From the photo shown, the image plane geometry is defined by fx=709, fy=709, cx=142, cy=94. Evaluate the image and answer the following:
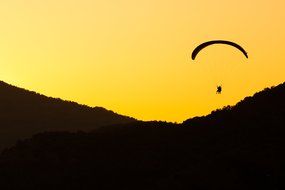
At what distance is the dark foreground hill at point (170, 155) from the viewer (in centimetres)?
4431

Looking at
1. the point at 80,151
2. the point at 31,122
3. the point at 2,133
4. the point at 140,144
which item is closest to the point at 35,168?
the point at 80,151

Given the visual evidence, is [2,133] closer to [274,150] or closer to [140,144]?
[140,144]

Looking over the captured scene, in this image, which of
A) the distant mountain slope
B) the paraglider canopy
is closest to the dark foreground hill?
the paraglider canopy

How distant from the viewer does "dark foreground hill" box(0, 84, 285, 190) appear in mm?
44312

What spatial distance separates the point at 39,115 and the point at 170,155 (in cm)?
9079

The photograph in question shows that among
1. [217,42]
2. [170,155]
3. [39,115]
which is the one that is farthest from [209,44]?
[39,115]

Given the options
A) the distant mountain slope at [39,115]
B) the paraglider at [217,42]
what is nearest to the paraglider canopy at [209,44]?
the paraglider at [217,42]

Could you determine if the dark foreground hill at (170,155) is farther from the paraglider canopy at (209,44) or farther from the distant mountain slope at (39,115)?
the distant mountain slope at (39,115)

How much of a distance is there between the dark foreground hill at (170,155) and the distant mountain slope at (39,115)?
220ft

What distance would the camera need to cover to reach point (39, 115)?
141000mm

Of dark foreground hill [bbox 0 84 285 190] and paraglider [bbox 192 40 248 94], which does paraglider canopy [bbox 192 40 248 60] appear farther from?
dark foreground hill [bbox 0 84 285 190]

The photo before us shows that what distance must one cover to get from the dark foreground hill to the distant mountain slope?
220 feet

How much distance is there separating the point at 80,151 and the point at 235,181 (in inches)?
647

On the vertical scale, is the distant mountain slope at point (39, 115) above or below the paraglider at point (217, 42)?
above
